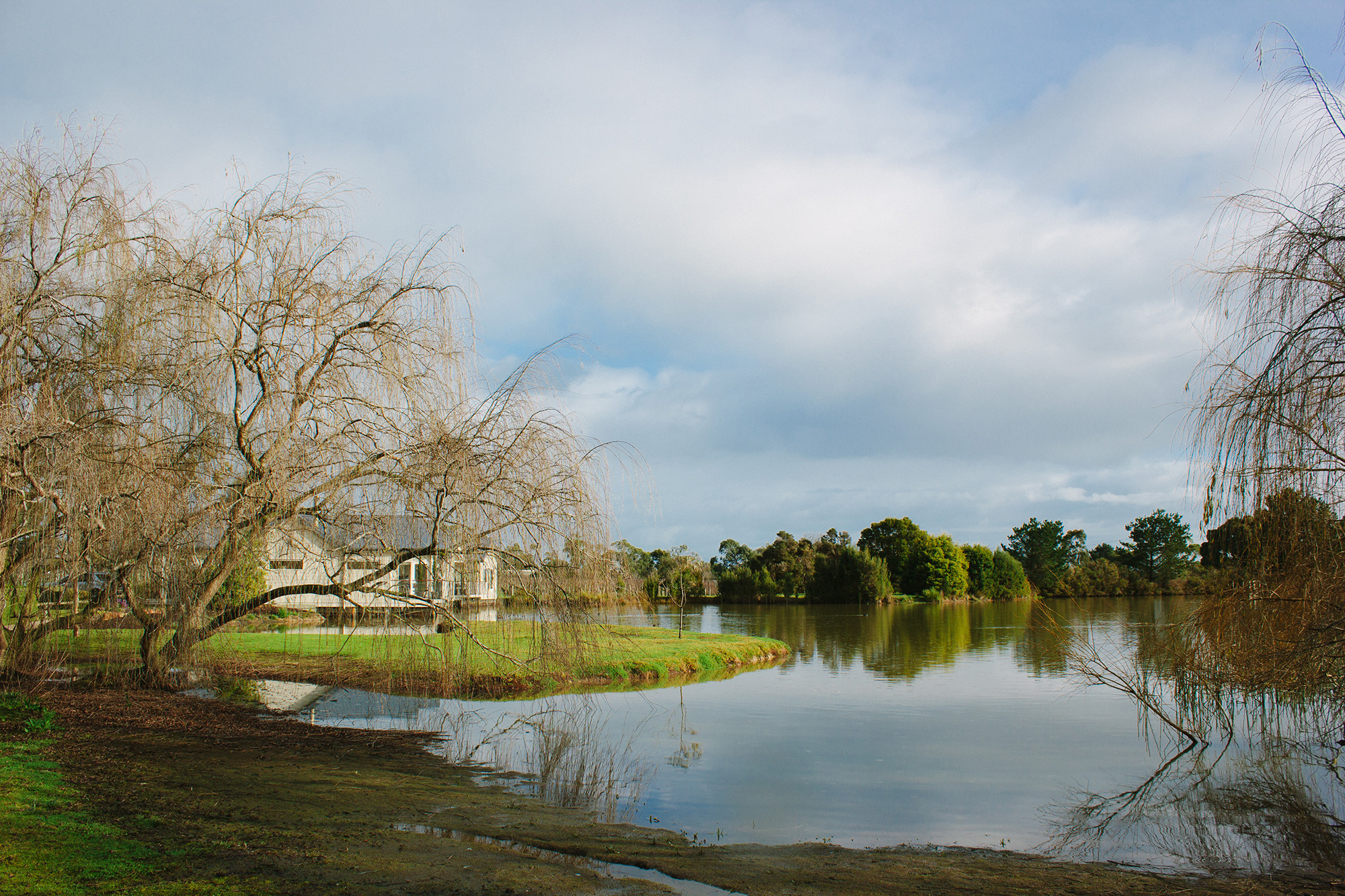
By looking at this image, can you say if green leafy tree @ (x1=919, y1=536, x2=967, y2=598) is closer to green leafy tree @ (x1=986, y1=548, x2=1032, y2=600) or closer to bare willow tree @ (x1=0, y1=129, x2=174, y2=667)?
green leafy tree @ (x1=986, y1=548, x2=1032, y2=600)

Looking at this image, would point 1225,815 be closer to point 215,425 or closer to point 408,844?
point 408,844

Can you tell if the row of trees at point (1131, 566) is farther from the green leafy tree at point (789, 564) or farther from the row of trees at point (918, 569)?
the green leafy tree at point (789, 564)

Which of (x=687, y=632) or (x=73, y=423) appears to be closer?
(x=73, y=423)

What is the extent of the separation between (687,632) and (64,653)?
19.5 m

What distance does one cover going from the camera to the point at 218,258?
10.9 metres

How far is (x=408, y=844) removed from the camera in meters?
6.17

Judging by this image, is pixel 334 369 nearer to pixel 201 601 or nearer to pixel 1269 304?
pixel 201 601

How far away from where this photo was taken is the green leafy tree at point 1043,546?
3474 inches

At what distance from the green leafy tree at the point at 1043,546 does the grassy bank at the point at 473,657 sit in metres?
71.3

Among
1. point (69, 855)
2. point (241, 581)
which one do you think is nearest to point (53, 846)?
point (69, 855)

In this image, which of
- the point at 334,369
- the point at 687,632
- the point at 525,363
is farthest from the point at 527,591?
the point at 687,632

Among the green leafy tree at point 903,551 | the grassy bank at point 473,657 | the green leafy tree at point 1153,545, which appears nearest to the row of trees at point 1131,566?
the green leafy tree at point 1153,545

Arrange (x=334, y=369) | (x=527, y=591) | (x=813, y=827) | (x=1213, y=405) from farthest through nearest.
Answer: (x=334, y=369)
(x=527, y=591)
(x=813, y=827)
(x=1213, y=405)

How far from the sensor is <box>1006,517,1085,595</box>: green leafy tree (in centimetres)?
8825
